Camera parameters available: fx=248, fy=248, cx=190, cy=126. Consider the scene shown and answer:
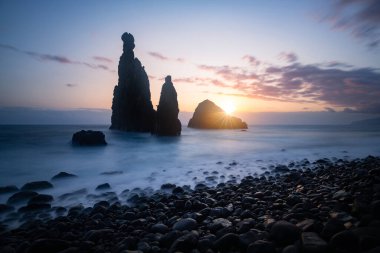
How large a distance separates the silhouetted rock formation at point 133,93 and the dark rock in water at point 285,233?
6712cm

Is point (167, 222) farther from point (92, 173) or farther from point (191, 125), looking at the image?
point (191, 125)

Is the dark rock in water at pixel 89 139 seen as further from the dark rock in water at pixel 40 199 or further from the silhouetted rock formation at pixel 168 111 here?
the dark rock in water at pixel 40 199

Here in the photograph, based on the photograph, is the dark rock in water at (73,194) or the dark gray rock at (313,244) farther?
the dark rock in water at (73,194)

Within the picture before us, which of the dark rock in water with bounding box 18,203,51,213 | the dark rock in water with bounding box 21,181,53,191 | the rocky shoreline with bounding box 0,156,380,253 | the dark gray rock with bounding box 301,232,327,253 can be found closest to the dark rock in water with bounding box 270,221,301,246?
the rocky shoreline with bounding box 0,156,380,253

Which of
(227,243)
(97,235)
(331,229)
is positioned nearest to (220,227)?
(227,243)

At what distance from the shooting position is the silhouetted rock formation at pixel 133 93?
73.2m

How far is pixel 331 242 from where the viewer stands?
3.96 metres

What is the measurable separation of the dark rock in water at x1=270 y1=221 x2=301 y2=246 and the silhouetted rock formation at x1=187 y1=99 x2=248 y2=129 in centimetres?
A: 12731

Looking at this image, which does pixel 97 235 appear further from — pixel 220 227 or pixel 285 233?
pixel 285 233

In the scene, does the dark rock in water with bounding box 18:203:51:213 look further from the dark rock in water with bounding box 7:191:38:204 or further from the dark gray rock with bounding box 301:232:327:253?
the dark gray rock with bounding box 301:232:327:253

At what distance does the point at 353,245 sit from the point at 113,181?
12.2 meters

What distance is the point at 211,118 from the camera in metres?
132

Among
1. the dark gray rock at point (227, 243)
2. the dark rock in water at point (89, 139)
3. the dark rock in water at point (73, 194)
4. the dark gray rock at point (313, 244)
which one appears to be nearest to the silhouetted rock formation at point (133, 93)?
the dark rock in water at point (89, 139)

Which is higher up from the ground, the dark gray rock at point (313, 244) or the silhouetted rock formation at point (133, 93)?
the silhouetted rock formation at point (133, 93)
